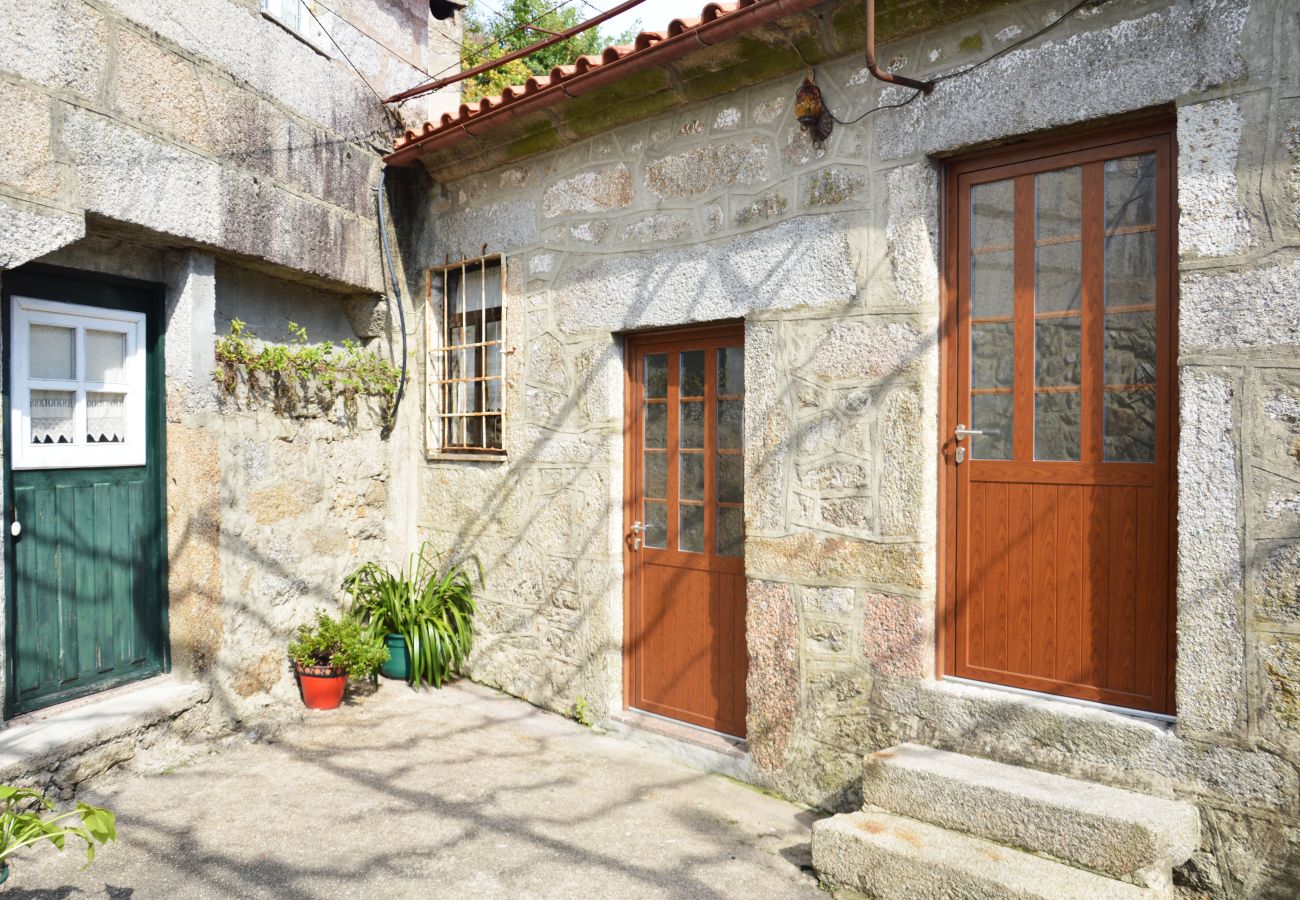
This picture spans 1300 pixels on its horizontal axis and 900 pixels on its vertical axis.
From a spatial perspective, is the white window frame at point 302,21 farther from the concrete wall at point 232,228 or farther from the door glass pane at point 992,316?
the door glass pane at point 992,316

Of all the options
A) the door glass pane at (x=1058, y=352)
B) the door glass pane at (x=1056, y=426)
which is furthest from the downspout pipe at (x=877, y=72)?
the door glass pane at (x=1056, y=426)

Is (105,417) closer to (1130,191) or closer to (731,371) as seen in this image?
(731,371)

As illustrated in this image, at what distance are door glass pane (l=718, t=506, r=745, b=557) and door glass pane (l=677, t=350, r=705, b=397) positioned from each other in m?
0.62

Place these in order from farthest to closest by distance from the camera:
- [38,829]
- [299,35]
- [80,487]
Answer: [299,35]
[80,487]
[38,829]

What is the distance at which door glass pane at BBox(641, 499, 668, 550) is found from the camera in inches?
182

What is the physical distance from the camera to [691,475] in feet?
14.8

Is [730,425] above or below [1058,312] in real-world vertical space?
below

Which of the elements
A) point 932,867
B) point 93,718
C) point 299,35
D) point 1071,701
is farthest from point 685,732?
point 299,35

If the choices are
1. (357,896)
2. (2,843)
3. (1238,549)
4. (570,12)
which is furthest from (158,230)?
(570,12)

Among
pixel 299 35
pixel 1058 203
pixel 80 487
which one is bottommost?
pixel 80 487

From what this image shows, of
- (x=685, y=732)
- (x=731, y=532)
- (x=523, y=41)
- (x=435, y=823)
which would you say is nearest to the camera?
(x=435, y=823)

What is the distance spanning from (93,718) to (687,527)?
2.80m

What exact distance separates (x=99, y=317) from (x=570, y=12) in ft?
36.0

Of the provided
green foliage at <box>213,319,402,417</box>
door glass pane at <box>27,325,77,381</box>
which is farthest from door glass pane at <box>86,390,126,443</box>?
→ green foliage at <box>213,319,402,417</box>
